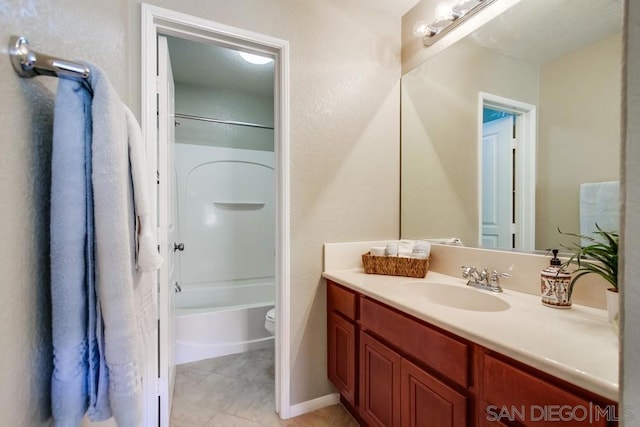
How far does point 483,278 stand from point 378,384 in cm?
70

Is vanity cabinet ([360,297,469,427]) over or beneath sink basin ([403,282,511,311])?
beneath

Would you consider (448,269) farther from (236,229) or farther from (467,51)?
(236,229)

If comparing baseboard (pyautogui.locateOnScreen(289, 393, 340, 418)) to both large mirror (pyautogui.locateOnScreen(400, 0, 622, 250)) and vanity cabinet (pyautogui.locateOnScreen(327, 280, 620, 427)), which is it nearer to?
vanity cabinet (pyautogui.locateOnScreen(327, 280, 620, 427))

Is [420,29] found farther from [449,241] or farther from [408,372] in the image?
[408,372]

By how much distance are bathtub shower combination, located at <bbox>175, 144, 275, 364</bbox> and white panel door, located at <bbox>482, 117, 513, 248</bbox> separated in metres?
1.80

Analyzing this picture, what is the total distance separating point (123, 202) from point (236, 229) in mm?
2615

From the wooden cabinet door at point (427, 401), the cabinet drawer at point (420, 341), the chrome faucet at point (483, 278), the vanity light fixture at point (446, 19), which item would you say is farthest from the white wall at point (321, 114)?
the wooden cabinet door at point (427, 401)

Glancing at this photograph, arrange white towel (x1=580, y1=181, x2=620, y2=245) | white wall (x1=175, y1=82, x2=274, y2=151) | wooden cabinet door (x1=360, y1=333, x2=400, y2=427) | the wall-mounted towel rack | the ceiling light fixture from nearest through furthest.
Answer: the wall-mounted towel rack → white towel (x1=580, y1=181, x2=620, y2=245) → wooden cabinet door (x1=360, y1=333, x2=400, y2=427) → the ceiling light fixture → white wall (x1=175, y1=82, x2=274, y2=151)

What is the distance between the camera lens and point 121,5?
1.06 metres

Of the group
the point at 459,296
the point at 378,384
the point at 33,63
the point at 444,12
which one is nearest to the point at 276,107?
the point at 444,12

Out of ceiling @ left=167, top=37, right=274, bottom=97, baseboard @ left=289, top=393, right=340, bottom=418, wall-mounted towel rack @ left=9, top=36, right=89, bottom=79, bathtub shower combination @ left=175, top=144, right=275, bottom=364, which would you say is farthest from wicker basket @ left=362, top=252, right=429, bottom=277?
ceiling @ left=167, top=37, right=274, bottom=97

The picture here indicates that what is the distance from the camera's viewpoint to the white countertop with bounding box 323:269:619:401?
0.63m

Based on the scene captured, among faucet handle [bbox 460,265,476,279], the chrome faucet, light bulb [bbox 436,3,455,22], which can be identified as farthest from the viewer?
light bulb [bbox 436,3,455,22]

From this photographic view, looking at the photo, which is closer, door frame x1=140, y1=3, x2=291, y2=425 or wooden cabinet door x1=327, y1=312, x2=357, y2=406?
door frame x1=140, y1=3, x2=291, y2=425
